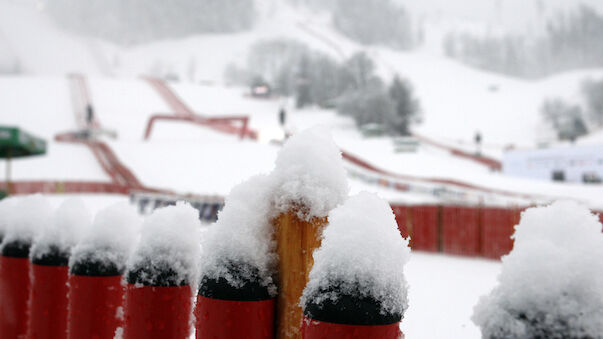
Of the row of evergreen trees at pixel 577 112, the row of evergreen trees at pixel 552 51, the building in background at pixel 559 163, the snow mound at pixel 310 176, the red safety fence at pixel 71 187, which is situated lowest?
the snow mound at pixel 310 176

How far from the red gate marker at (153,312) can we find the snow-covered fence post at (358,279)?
71cm

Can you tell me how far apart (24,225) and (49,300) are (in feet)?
1.80

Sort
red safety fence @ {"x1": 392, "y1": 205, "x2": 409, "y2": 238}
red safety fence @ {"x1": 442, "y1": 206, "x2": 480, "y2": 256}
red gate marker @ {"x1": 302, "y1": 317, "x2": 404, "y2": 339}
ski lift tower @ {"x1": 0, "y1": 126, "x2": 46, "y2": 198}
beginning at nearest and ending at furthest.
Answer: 1. red gate marker @ {"x1": 302, "y1": 317, "x2": 404, "y2": 339}
2. red safety fence @ {"x1": 442, "y1": 206, "x2": 480, "y2": 256}
3. ski lift tower @ {"x1": 0, "y1": 126, "x2": 46, "y2": 198}
4. red safety fence @ {"x1": 392, "y1": 205, "x2": 409, "y2": 238}

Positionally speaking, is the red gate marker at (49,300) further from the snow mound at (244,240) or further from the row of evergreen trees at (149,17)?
the row of evergreen trees at (149,17)

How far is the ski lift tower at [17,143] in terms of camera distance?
37.4ft

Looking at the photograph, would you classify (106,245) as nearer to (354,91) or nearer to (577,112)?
(354,91)

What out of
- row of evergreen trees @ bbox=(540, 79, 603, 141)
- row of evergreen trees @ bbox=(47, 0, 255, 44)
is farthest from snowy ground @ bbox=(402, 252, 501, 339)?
row of evergreen trees @ bbox=(47, 0, 255, 44)

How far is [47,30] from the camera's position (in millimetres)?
143000

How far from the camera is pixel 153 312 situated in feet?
6.31

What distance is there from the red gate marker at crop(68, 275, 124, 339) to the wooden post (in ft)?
3.20

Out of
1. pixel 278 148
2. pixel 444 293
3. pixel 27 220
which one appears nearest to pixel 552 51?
pixel 278 148

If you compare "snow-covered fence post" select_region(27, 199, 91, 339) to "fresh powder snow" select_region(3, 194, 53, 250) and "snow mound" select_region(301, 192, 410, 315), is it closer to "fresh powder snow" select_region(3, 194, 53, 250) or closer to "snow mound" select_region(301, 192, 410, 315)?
"fresh powder snow" select_region(3, 194, 53, 250)

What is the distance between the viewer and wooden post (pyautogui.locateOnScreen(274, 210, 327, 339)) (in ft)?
5.70

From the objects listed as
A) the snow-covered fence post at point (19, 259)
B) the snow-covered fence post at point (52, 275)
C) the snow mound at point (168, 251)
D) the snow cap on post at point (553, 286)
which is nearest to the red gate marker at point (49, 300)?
the snow-covered fence post at point (52, 275)
